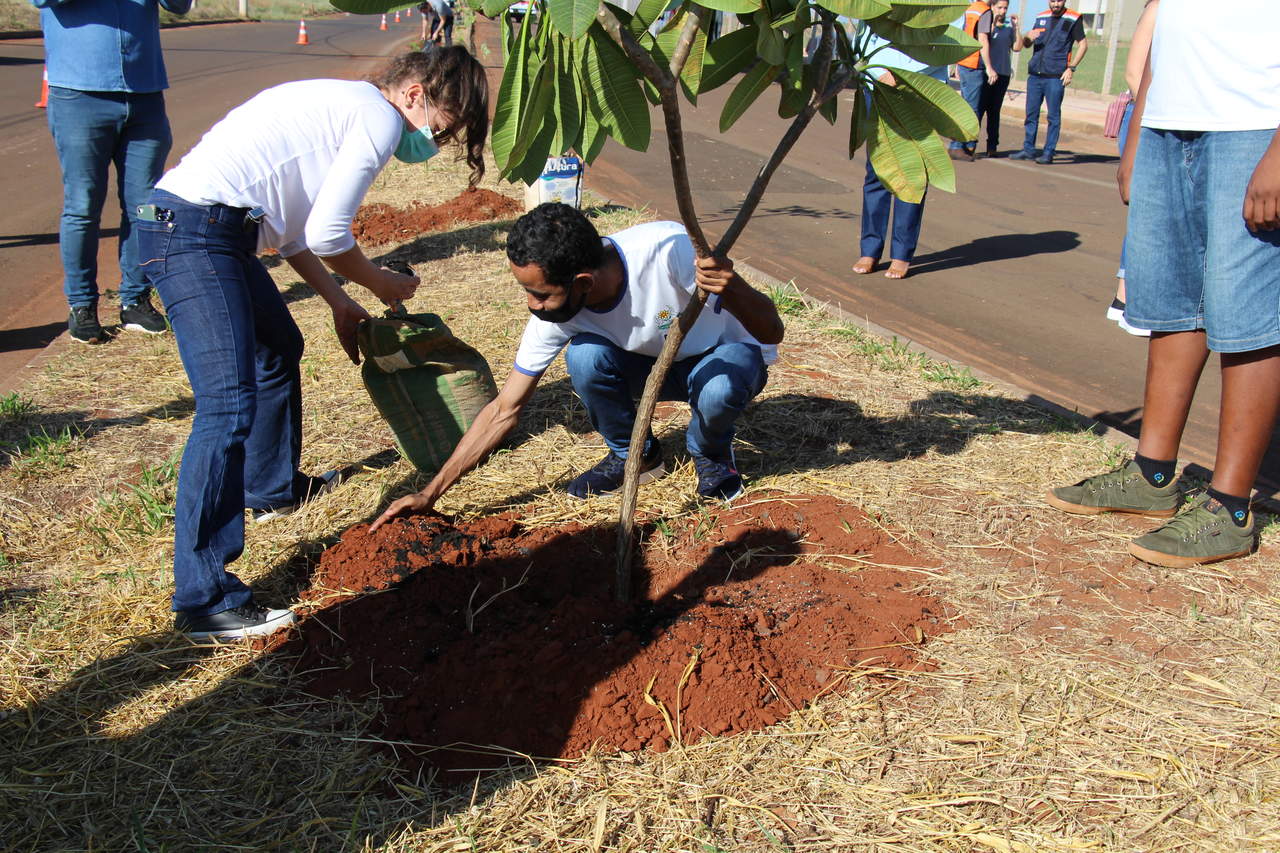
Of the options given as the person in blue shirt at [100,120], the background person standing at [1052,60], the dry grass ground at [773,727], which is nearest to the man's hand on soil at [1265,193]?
the dry grass ground at [773,727]

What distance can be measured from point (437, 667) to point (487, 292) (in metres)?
3.86

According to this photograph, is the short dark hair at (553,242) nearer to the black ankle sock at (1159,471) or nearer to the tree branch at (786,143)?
the tree branch at (786,143)

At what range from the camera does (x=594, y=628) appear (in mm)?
2797

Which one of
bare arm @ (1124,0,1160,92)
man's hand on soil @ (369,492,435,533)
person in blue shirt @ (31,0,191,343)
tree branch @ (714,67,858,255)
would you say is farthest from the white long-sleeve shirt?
bare arm @ (1124,0,1160,92)

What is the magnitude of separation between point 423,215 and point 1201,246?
6.24 m

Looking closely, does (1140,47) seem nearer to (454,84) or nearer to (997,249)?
(997,249)

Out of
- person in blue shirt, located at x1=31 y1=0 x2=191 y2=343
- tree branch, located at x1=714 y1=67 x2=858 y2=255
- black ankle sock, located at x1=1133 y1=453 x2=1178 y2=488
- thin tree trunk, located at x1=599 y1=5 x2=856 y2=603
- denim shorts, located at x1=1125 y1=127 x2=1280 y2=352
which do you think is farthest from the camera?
person in blue shirt, located at x1=31 y1=0 x2=191 y2=343

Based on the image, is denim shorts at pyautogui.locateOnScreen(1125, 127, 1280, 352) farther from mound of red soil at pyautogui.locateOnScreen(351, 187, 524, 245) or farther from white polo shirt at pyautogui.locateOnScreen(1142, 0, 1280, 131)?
mound of red soil at pyautogui.locateOnScreen(351, 187, 524, 245)

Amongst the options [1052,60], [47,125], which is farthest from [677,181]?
[47,125]

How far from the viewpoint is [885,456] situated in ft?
13.0

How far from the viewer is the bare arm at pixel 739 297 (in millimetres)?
2562

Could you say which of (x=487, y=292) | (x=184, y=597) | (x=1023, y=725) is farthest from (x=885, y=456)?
(x=487, y=292)

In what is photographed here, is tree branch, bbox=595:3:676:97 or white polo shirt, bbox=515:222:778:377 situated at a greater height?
tree branch, bbox=595:3:676:97

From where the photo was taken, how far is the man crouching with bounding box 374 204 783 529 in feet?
9.57
